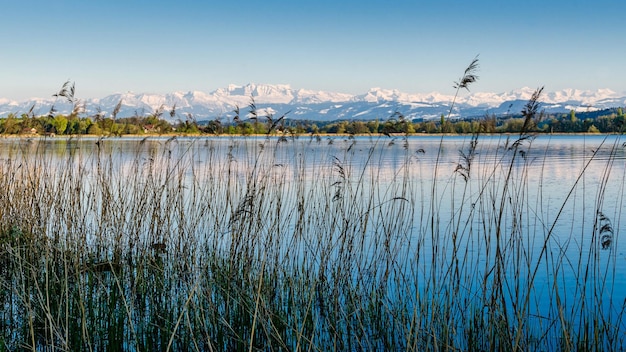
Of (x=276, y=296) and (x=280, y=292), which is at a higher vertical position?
(x=280, y=292)

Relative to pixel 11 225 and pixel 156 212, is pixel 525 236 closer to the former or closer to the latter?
pixel 156 212

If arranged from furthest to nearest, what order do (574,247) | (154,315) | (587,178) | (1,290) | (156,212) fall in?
(587,178) < (574,247) < (156,212) < (1,290) < (154,315)

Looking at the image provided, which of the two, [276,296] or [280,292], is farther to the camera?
[276,296]

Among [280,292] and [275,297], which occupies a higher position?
[280,292]

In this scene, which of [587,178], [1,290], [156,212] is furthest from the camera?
[587,178]

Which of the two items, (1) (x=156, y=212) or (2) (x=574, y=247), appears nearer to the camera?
(1) (x=156, y=212)

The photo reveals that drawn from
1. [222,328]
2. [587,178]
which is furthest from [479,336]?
[587,178]

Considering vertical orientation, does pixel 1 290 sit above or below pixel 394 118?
below

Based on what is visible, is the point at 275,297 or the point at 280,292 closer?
the point at 280,292

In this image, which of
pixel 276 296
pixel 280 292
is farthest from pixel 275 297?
pixel 280 292

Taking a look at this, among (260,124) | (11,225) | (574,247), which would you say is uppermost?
(260,124)

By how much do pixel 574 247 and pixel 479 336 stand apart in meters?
5.29

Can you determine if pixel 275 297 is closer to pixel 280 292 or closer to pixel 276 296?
pixel 276 296

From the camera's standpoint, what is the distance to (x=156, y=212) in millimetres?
7180
